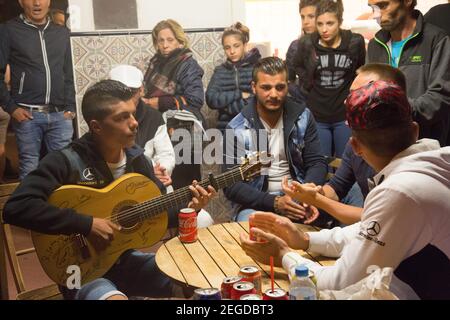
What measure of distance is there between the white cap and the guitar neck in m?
0.59

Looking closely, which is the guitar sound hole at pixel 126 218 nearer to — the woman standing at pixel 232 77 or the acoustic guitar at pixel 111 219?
the acoustic guitar at pixel 111 219

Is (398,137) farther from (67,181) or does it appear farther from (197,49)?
(67,181)

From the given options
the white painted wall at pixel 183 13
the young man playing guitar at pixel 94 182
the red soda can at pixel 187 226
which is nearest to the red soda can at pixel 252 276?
the red soda can at pixel 187 226

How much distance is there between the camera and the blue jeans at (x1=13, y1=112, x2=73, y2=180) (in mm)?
2457

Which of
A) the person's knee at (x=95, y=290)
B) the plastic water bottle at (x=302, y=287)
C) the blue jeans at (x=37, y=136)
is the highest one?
the blue jeans at (x=37, y=136)

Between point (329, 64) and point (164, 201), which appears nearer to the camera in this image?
point (164, 201)

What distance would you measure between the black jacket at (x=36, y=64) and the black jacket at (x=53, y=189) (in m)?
0.24

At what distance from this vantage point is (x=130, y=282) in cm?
275

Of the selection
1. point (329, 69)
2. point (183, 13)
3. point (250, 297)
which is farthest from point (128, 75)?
point (250, 297)

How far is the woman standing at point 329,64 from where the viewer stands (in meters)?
3.02

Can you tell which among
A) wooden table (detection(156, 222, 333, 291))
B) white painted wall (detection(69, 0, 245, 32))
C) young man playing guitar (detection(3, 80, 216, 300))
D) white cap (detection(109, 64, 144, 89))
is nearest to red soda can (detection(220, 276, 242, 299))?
wooden table (detection(156, 222, 333, 291))

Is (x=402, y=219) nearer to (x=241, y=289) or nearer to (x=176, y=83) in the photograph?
(x=241, y=289)

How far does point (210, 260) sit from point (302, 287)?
69 cm

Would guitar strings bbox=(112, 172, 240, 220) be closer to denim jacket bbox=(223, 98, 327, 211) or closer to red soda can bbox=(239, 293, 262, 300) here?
denim jacket bbox=(223, 98, 327, 211)
